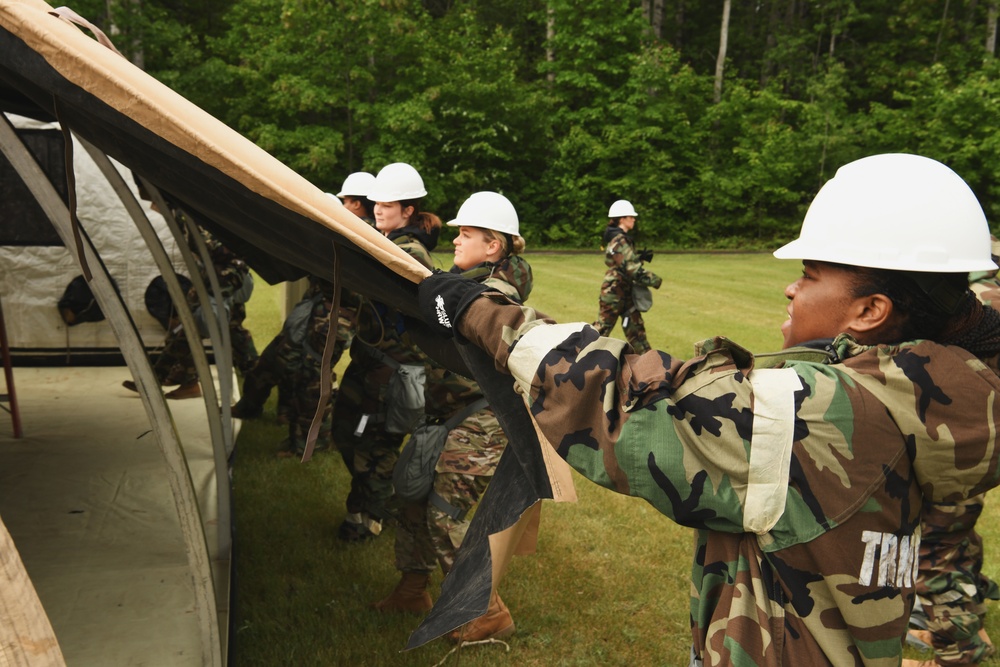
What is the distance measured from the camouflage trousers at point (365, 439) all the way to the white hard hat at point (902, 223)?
3449mm

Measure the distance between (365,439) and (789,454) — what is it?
12.2ft

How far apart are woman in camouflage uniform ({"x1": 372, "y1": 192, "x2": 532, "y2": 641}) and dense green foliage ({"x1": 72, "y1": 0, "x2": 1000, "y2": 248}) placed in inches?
890

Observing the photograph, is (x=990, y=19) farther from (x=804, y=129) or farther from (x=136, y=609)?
(x=136, y=609)

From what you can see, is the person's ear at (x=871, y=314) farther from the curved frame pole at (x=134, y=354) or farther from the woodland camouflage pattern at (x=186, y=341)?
the woodland camouflage pattern at (x=186, y=341)

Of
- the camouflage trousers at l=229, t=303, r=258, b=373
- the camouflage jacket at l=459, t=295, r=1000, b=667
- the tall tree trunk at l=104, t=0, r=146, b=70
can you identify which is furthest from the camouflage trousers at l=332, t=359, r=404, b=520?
the tall tree trunk at l=104, t=0, r=146, b=70

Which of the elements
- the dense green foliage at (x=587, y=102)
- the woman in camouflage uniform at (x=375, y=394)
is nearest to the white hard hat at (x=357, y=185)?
the woman in camouflage uniform at (x=375, y=394)

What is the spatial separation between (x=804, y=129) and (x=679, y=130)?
4.46 meters

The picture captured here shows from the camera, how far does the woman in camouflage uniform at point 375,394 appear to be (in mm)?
4945

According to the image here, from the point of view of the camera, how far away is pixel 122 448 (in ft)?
19.1

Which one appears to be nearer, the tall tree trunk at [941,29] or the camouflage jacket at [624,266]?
the camouflage jacket at [624,266]

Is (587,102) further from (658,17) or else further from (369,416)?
(369,416)

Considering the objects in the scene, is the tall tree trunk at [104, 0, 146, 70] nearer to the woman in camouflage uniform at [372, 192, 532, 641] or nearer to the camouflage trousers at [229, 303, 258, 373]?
the camouflage trousers at [229, 303, 258, 373]

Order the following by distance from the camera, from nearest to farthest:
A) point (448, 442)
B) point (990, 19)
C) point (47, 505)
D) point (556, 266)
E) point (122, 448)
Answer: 1. point (448, 442)
2. point (47, 505)
3. point (122, 448)
4. point (556, 266)
5. point (990, 19)

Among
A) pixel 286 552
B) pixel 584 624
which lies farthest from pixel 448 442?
pixel 286 552
